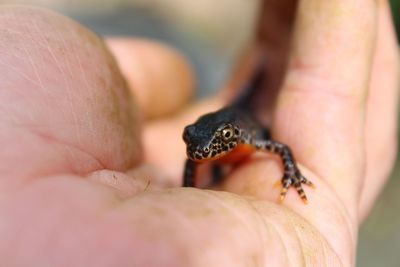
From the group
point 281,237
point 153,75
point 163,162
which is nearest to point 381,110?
point 163,162

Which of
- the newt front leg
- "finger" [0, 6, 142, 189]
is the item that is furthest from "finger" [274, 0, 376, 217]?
"finger" [0, 6, 142, 189]

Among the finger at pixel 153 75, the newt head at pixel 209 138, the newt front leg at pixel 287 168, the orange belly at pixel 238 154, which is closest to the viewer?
the newt front leg at pixel 287 168

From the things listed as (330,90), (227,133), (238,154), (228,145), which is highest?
(330,90)

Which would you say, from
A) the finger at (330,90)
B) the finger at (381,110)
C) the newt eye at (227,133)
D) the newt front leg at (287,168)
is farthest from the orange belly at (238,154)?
the finger at (381,110)

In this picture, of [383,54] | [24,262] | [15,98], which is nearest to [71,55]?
[15,98]

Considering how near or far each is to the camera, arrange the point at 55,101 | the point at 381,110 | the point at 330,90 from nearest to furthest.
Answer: the point at 55,101 → the point at 330,90 → the point at 381,110

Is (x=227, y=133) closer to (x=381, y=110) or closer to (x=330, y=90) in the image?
(x=330, y=90)

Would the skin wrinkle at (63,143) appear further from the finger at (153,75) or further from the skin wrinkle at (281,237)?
the finger at (153,75)
